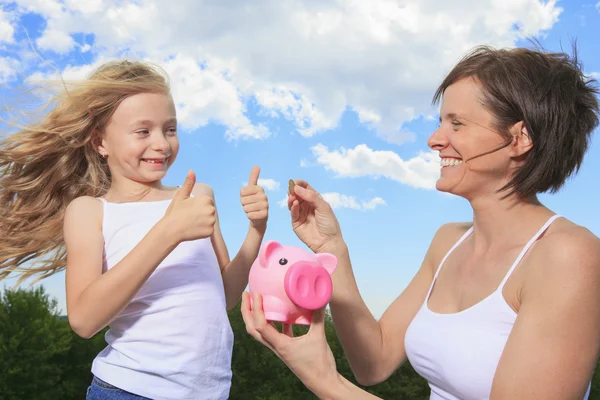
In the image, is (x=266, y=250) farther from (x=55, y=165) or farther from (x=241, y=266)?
(x=55, y=165)

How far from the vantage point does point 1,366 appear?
6.93 meters

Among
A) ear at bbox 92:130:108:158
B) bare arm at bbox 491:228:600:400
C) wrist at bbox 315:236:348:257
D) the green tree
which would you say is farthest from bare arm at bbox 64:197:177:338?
the green tree

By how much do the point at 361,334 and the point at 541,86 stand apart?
4.88ft

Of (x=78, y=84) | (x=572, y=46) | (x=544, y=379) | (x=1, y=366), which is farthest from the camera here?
(x=1, y=366)

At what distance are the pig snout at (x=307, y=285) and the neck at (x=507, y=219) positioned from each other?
86 centimetres

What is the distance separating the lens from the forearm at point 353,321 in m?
3.38

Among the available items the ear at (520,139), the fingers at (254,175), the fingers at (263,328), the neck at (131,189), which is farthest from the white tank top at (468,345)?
the neck at (131,189)

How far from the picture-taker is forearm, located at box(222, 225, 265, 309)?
12.3 ft

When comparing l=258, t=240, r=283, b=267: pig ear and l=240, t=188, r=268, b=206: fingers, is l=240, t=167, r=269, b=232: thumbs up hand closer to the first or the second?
l=240, t=188, r=268, b=206: fingers

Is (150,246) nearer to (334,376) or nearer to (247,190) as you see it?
(247,190)

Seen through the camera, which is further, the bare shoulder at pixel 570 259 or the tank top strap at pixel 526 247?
the tank top strap at pixel 526 247

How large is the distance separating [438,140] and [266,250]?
38.3 inches

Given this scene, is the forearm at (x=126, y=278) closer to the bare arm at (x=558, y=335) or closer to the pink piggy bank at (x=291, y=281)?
the pink piggy bank at (x=291, y=281)

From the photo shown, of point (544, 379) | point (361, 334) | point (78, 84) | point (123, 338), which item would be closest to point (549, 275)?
point (544, 379)
